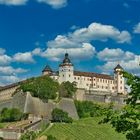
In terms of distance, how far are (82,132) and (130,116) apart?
54.5 m

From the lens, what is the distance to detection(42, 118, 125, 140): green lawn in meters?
60.6

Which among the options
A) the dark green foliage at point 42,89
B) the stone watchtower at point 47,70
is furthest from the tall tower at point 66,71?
the dark green foliage at point 42,89

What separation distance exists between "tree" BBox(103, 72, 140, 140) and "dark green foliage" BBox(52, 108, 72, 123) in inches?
2340

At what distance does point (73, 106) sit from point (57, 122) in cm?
871

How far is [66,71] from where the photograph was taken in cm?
9688

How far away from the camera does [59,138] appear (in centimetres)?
5847

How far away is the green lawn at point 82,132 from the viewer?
60.6 meters

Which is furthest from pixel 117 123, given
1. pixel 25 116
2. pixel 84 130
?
pixel 25 116

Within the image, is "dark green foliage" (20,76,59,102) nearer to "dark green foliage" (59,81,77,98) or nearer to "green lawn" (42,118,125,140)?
"dark green foliage" (59,81,77,98)

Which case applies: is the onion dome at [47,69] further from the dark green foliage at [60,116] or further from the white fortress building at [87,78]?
the dark green foliage at [60,116]

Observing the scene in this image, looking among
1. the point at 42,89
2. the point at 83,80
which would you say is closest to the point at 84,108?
the point at 42,89

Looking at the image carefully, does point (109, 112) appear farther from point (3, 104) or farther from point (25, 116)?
point (3, 104)

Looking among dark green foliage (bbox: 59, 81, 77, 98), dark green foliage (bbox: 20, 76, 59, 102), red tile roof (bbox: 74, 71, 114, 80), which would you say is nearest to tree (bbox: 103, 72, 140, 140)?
dark green foliage (bbox: 20, 76, 59, 102)

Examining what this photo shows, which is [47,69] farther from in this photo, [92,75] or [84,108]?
[84,108]
